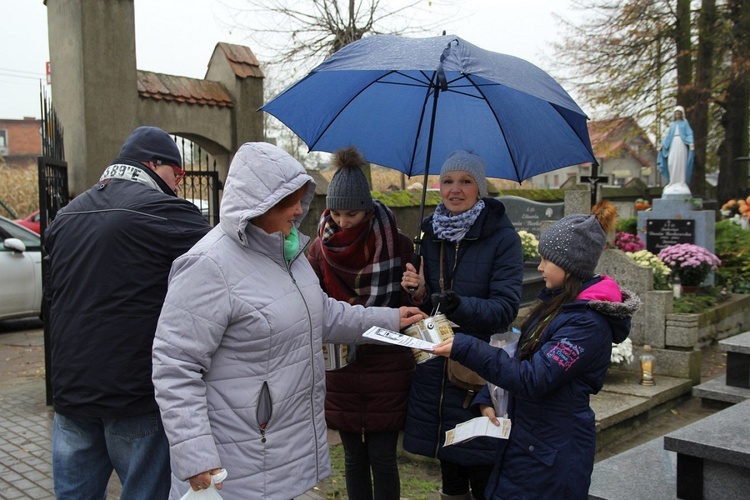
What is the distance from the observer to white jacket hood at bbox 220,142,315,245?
85.1 inches

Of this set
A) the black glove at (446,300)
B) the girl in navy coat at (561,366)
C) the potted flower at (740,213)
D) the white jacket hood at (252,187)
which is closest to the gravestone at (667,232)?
the potted flower at (740,213)

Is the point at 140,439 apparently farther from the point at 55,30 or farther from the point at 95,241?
the point at 55,30

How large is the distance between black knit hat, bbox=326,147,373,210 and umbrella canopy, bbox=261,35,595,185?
42 centimetres

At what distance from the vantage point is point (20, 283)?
30.0ft

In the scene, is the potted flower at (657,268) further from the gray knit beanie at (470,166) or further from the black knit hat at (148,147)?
the black knit hat at (148,147)

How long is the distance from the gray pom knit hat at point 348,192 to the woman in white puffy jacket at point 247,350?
59cm

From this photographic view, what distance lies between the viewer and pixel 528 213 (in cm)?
1050

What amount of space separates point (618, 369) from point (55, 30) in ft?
24.6

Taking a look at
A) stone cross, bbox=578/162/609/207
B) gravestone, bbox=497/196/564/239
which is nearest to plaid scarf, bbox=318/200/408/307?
gravestone, bbox=497/196/564/239

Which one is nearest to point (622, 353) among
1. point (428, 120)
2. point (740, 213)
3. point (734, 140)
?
point (428, 120)

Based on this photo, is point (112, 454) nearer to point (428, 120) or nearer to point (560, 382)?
point (560, 382)

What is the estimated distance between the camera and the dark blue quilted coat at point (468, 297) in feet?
9.43

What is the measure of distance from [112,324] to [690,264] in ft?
25.9

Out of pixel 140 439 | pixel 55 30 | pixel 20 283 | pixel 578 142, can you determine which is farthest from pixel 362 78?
pixel 20 283
